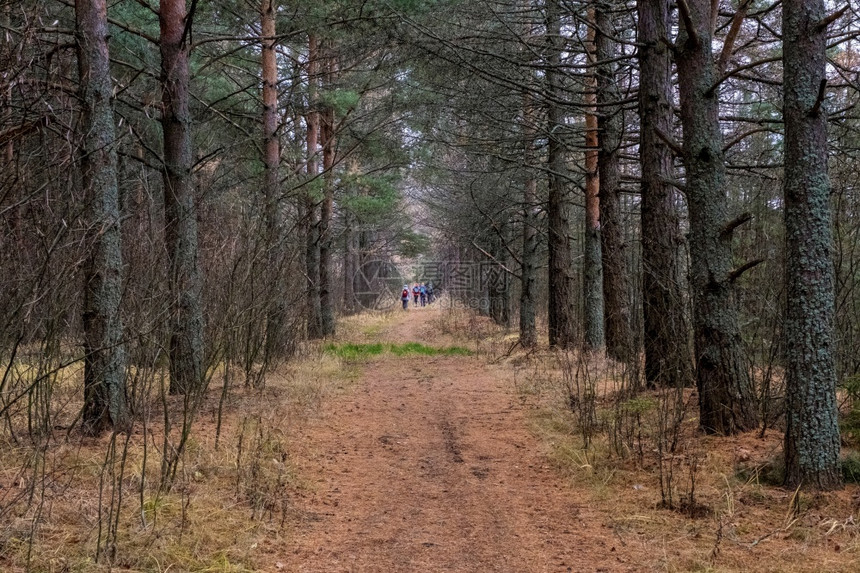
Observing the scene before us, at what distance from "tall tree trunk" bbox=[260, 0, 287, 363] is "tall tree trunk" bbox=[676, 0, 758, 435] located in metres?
4.22

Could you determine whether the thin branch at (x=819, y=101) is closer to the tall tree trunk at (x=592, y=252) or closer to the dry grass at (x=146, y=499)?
the dry grass at (x=146, y=499)

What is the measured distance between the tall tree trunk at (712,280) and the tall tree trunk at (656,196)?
3.64ft

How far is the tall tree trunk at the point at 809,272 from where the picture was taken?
12.6ft

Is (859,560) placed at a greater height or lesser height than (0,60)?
lesser

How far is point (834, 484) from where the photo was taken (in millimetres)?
3787

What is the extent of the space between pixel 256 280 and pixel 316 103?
799 cm

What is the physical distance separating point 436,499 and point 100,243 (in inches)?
134

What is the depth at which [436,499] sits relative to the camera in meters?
4.64

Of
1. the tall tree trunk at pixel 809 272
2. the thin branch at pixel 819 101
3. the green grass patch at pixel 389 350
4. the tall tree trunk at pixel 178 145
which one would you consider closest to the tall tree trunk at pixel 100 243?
the tall tree trunk at pixel 178 145

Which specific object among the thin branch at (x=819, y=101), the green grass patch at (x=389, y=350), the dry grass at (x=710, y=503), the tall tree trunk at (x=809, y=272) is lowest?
the dry grass at (x=710, y=503)

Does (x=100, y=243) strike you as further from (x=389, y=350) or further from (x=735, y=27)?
(x=389, y=350)

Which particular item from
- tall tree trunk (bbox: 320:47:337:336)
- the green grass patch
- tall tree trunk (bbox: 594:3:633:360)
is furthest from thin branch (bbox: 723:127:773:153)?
tall tree trunk (bbox: 320:47:337:336)

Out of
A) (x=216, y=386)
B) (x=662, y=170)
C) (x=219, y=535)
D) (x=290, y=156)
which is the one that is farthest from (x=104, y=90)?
(x=290, y=156)

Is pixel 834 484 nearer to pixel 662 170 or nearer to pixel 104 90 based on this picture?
pixel 662 170
